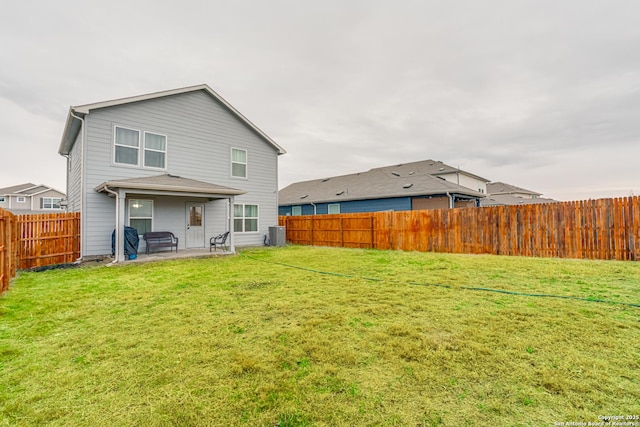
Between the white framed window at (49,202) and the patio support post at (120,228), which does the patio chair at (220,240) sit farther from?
the white framed window at (49,202)

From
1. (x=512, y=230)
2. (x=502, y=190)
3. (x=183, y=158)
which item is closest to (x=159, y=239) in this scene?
(x=183, y=158)

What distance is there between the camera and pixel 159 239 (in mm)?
11180

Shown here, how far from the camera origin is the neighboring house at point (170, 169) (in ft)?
33.2

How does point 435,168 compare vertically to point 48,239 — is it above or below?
above

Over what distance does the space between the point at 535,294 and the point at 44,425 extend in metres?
6.69

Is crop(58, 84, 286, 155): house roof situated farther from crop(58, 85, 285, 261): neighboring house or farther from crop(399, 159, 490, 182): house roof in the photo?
crop(399, 159, 490, 182): house roof

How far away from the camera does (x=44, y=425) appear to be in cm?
193

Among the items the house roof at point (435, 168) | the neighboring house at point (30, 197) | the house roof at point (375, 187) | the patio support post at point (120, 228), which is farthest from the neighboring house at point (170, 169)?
the neighboring house at point (30, 197)

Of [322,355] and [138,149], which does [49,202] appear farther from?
[322,355]

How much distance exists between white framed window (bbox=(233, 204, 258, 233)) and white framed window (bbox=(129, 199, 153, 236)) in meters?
3.84

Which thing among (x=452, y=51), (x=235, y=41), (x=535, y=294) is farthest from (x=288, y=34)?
(x=535, y=294)

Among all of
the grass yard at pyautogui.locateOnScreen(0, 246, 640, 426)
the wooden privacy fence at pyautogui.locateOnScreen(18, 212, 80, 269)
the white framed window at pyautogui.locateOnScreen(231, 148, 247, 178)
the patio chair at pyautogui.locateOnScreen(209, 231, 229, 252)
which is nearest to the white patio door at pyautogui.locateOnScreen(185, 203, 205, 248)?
the patio chair at pyautogui.locateOnScreen(209, 231, 229, 252)

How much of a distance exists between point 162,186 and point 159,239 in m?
2.65

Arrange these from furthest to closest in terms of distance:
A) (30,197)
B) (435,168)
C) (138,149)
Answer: (30,197) → (435,168) → (138,149)
